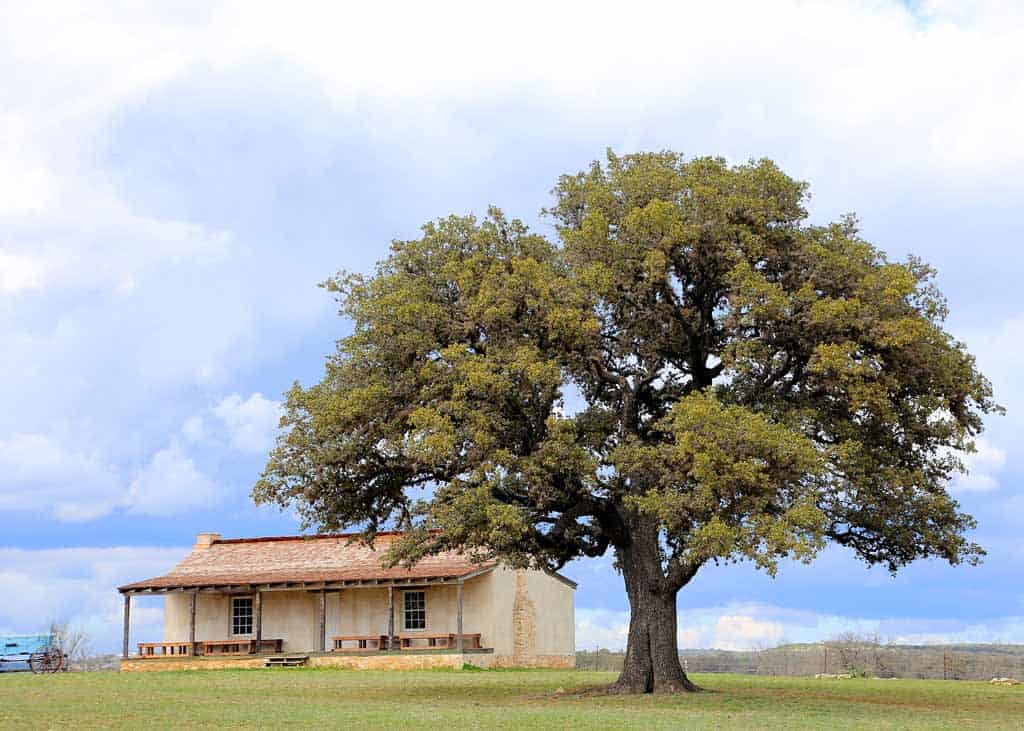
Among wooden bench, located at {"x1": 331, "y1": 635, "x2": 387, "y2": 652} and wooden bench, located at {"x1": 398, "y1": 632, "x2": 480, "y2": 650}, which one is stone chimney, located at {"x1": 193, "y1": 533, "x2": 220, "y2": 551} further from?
wooden bench, located at {"x1": 398, "y1": 632, "x2": 480, "y2": 650}

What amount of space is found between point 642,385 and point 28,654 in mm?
29920

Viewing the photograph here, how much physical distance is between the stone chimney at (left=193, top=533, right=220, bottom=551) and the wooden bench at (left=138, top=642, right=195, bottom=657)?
462 cm

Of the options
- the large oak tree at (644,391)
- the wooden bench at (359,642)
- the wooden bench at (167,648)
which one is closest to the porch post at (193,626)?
the wooden bench at (167,648)

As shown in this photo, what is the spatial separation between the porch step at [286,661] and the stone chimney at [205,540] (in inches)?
351

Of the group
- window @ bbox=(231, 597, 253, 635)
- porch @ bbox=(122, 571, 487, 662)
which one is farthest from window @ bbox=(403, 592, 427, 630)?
window @ bbox=(231, 597, 253, 635)

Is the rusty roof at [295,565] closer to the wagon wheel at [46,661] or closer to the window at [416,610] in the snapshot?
the window at [416,610]

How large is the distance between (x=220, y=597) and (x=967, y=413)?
3236 cm

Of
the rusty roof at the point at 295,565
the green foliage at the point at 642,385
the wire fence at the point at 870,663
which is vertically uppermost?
the green foliage at the point at 642,385

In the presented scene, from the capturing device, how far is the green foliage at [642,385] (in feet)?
77.5

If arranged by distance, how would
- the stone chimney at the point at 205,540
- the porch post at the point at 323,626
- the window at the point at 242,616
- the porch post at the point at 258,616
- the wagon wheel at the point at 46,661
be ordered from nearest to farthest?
the porch post at the point at 323,626 → the wagon wheel at the point at 46,661 → the porch post at the point at 258,616 → the window at the point at 242,616 → the stone chimney at the point at 205,540

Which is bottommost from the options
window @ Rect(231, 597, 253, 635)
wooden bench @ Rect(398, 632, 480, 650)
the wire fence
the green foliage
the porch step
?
the wire fence

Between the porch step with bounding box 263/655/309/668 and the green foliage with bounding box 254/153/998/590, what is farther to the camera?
the porch step with bounding box 263/655/309/668

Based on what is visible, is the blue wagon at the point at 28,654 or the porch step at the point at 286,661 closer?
the porch step at the point at 286,661

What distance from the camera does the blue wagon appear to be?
147 feet
